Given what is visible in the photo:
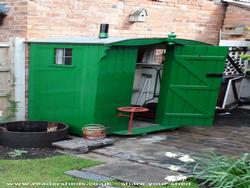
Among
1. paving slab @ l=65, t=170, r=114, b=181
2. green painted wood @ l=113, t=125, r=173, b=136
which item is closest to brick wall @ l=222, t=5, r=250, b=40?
green painted wood @ l=113, t=125, r=173, b=136

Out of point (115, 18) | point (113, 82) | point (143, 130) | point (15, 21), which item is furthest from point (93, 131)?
point (115, 18)

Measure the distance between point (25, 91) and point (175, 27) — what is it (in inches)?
193

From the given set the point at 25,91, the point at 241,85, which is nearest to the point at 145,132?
the point at 25,91

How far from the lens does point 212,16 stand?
12602 mm

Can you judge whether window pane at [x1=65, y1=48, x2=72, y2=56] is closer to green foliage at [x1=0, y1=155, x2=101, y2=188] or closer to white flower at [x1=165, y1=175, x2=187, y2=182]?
green foliage at [x1=0, y1=155, x2=101, y2=188]

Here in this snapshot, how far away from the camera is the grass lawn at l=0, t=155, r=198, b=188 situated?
5.16 m

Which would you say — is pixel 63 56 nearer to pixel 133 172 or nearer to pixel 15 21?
pixel 15 21

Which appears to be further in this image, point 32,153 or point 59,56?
point 59,56

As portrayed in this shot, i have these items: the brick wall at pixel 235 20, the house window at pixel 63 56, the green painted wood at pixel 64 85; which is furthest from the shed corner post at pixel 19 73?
the brick wall at pixel 235 20

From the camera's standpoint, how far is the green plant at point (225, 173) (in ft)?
15.4

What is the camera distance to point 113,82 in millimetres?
7645

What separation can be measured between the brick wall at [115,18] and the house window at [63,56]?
703 millimetres

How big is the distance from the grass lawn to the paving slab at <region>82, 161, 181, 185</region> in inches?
8.9

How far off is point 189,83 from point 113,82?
1873 millimetres
